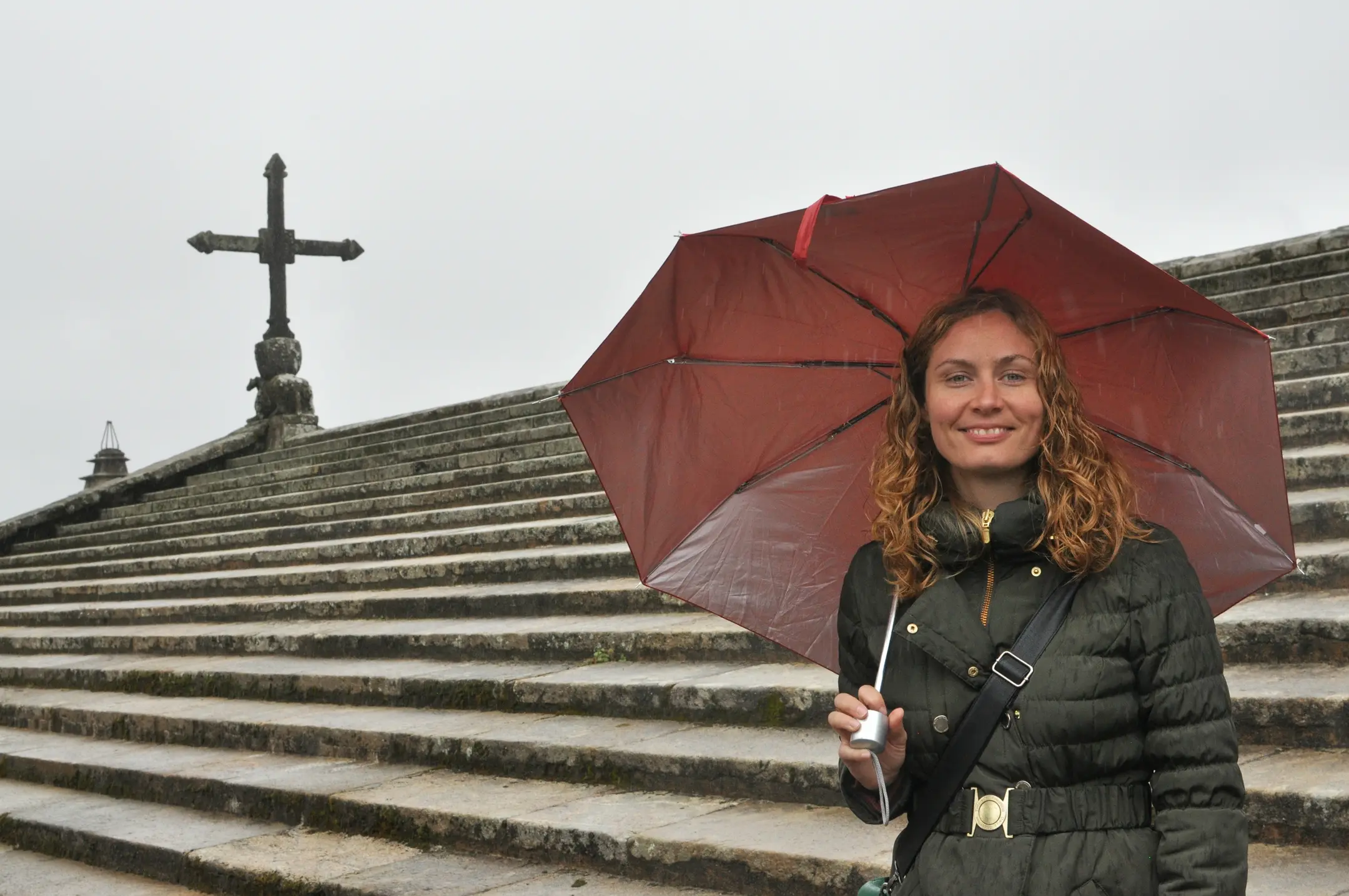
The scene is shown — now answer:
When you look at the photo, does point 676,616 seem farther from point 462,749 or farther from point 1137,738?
point 1137,738

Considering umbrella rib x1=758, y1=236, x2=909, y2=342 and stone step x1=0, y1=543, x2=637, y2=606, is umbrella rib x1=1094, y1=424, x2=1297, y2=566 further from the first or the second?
stone step x1=0, y1=543, x2=637, y2=606

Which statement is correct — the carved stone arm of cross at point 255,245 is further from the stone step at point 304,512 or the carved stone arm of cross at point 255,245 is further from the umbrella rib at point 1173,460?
the umbrella rib at point 1173,460

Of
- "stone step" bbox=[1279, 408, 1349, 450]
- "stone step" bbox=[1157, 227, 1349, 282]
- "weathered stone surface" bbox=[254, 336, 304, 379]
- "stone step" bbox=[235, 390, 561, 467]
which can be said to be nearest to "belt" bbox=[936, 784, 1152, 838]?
"stone step" bbox=[1279, 408, 1349, 450]

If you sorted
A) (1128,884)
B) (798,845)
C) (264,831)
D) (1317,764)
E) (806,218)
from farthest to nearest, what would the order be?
(264,831) → (798,845) → (1317,764) → (806,218) → (1128,884)

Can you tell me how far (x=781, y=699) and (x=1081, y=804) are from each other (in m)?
2.78

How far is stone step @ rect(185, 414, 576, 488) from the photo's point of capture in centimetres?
1020

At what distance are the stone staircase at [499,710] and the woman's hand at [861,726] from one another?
4.87 feet

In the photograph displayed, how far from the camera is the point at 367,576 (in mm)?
8055

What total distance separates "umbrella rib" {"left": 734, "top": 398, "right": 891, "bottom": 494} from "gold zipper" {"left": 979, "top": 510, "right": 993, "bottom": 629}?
1.56ft

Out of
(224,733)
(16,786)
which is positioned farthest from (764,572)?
(16,786)

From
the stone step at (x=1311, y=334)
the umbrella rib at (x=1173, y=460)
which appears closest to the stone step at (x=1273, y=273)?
the stone step at (x=1311, y=334)

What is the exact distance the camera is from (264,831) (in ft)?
16.5

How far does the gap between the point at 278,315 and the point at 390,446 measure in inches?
194

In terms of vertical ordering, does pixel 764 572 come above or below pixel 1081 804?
above
